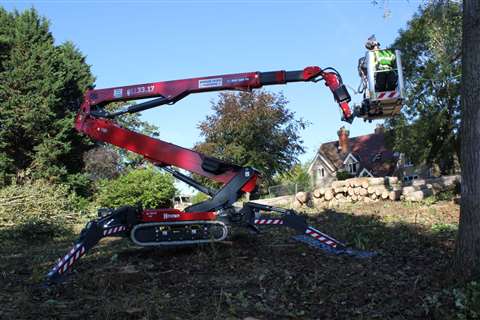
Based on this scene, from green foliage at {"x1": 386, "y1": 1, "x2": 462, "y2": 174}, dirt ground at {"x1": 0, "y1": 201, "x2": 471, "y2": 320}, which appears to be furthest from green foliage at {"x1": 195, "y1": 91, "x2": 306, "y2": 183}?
dirt ground at {"x1": 0, "y1": 201, "x2": 471, "y2": 320}

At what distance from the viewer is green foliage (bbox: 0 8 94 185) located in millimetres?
25438

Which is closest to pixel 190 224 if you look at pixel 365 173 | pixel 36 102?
pixel 36 102

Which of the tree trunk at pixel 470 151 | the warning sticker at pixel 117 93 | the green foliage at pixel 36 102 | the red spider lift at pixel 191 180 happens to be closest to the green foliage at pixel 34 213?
the red spider lift at pixel 191 180

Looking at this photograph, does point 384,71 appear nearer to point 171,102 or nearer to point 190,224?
point 171,102

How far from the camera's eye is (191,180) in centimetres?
929

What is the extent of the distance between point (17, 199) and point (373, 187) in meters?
11.2

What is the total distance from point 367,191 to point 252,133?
24.5 meters

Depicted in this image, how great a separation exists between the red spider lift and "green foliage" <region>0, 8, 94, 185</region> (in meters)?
17.4

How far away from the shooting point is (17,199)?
1561cm

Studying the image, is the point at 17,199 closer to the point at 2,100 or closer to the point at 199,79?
the point at 199,79

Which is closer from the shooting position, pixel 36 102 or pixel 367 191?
pixel 367 191

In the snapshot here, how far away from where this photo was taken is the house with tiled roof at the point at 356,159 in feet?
169

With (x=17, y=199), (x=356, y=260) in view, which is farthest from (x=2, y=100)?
(x=356, y=260)

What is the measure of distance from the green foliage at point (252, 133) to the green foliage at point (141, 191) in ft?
57.3
